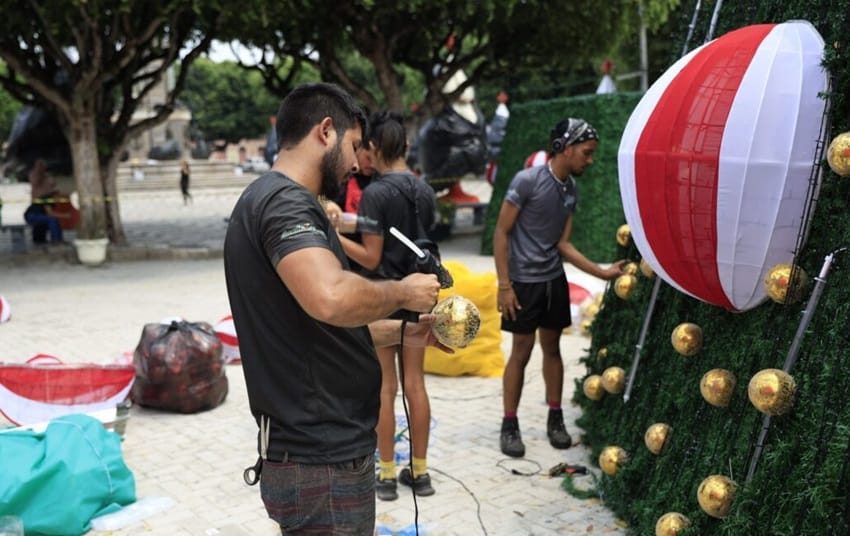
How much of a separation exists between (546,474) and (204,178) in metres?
34.9

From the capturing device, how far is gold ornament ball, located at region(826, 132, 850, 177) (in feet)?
8.88

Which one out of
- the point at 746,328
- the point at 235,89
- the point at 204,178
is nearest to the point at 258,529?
the point at 746,328

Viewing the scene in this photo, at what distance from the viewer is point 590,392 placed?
492 cm

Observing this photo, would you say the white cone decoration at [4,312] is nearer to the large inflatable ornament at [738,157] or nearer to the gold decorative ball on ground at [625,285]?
the gold decorative ball on ground at [625,285]

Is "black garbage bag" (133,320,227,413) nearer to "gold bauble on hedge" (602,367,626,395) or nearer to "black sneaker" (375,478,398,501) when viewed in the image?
"black sneaker" (375,478,398,501)

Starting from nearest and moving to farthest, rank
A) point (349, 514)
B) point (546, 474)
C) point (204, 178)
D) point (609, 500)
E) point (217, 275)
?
point (349, 514)
point (609, 500)
point (546, 474)
point (217, 275)
point (204, 178)

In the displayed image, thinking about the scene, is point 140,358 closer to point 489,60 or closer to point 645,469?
point 645,469

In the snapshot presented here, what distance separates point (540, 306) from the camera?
495 centimetres

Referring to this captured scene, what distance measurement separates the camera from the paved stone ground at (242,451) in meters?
4.20

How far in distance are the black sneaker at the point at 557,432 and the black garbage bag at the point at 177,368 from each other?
2.49 meters

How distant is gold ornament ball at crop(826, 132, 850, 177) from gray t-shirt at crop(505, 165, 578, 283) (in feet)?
7.16

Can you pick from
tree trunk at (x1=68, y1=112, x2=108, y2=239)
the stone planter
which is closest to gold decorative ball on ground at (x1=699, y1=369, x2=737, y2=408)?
the stone planter

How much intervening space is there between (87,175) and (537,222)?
11640 millimetres

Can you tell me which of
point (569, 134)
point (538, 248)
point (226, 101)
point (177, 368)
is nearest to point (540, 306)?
point (538, 248)
